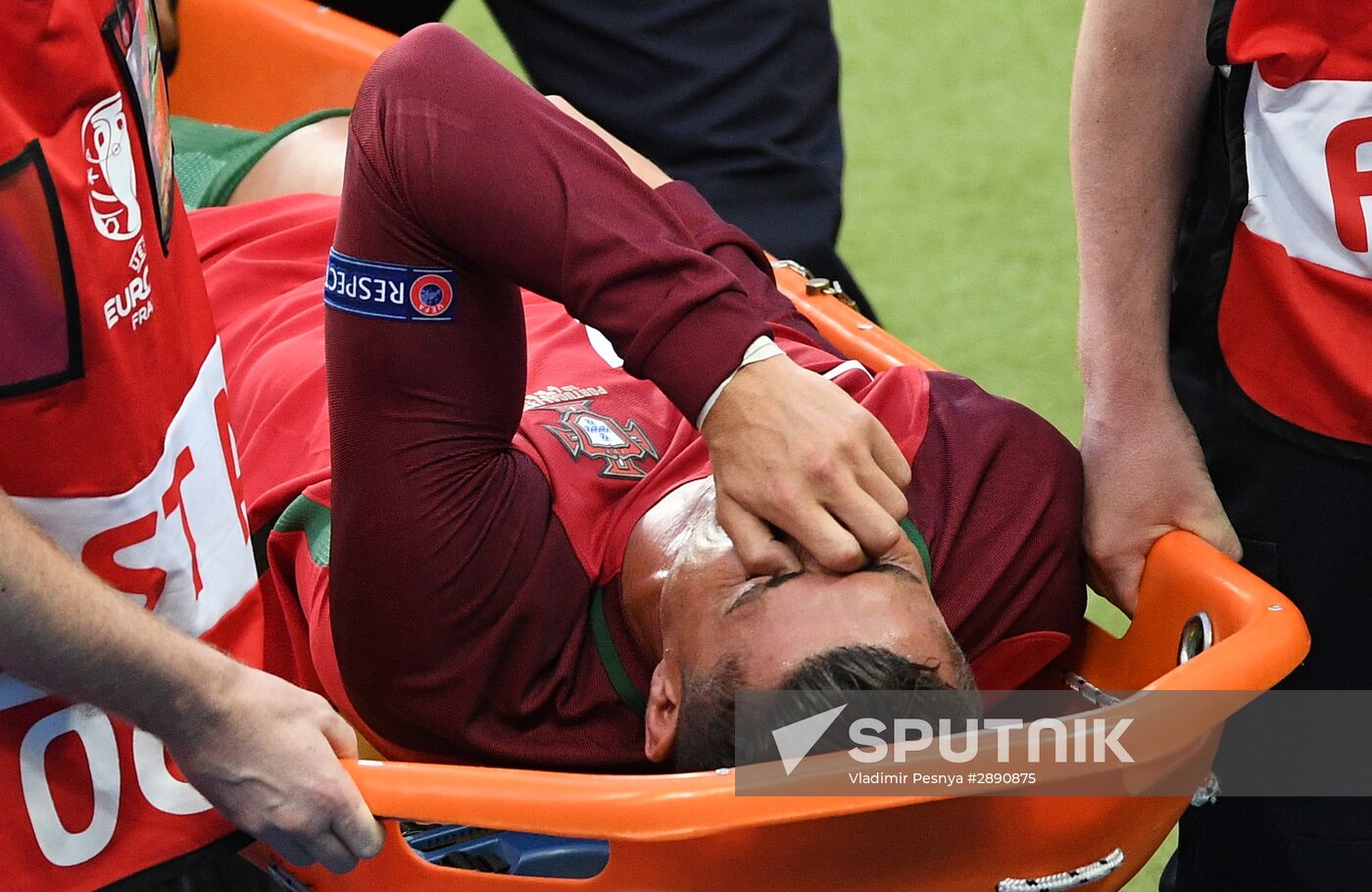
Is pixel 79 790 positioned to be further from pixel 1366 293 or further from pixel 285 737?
pixel 1366 293

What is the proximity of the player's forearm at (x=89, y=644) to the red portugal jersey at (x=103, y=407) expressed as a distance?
0.12 m

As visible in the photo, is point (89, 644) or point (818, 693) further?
point (818, 693)

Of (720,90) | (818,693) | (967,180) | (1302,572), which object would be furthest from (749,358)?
(967,180)

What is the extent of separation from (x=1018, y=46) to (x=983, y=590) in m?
2.06

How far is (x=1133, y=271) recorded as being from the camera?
3.70 ft

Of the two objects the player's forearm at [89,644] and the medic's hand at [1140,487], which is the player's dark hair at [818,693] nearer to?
the medic's hand at [1140,487]

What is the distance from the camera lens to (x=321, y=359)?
140 centimetres

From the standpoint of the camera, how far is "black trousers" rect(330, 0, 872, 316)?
1.81 m

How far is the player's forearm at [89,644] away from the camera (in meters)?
0.79

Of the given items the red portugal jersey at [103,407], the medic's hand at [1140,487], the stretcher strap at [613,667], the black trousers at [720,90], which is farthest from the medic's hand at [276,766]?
the black trousers at [720,90]

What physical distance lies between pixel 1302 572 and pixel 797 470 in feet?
1.35

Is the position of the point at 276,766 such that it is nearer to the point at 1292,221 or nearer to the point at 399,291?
the point at 399,291

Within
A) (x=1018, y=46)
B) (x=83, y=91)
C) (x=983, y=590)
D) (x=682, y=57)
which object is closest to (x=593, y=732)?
(x=983, y=590)

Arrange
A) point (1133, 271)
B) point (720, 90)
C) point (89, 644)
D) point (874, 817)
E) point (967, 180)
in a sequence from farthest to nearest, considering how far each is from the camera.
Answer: point (967, 180), point (720, 90), point (1133, 271), point (874, 817), point (89, 644)
